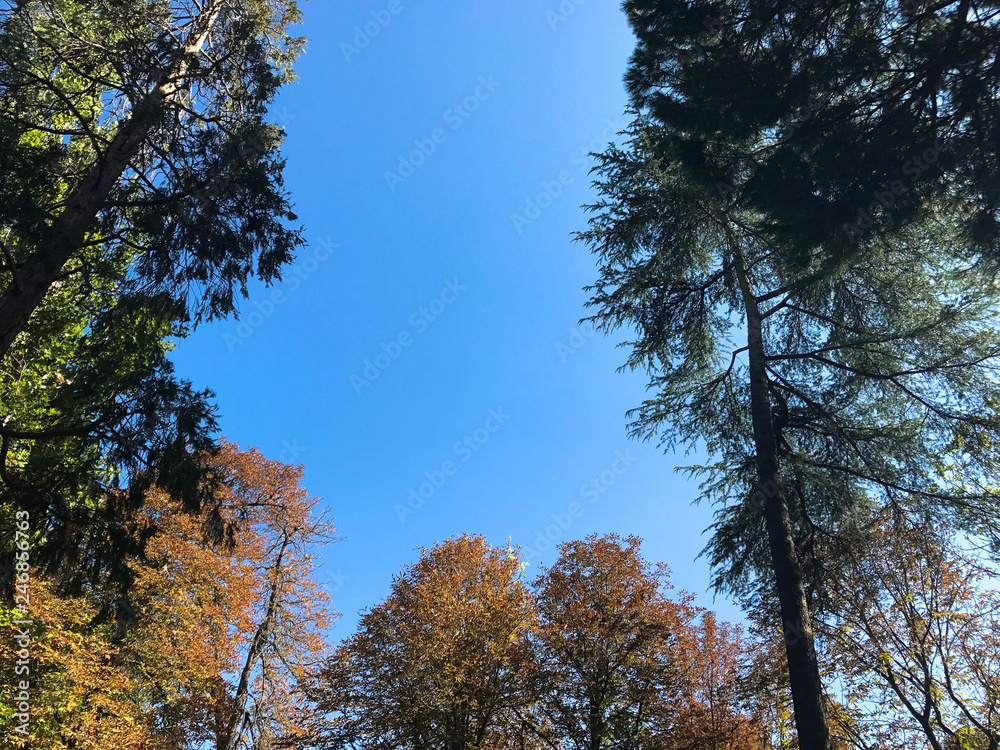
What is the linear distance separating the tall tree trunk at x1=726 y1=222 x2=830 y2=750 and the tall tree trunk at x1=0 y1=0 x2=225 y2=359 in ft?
32.5

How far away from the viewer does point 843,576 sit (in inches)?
404

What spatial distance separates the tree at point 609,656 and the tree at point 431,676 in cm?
73

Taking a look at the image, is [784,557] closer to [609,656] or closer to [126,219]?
[609,656]

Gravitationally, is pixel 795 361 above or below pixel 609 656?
above

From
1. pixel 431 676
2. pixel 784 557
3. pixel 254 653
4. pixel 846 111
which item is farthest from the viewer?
pixel 254 653

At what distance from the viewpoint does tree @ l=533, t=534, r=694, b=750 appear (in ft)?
39.6

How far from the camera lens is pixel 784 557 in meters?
8.69

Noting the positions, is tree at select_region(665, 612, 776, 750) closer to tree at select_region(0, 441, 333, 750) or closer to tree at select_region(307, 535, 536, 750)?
tree at select_region(307, 535, 536, 750)

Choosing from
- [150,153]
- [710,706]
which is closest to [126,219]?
[150,153]

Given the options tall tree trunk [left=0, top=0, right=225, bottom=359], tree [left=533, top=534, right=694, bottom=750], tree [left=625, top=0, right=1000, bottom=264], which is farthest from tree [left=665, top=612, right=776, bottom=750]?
tall tree trunk [left=0, top=0, right=225, bottom=359]

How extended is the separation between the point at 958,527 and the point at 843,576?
2.23 m

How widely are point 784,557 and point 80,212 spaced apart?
35.6 feet

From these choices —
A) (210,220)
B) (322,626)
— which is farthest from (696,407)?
(322,626)

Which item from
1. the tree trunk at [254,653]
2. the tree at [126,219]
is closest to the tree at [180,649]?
the tree trunk at [254,653]
